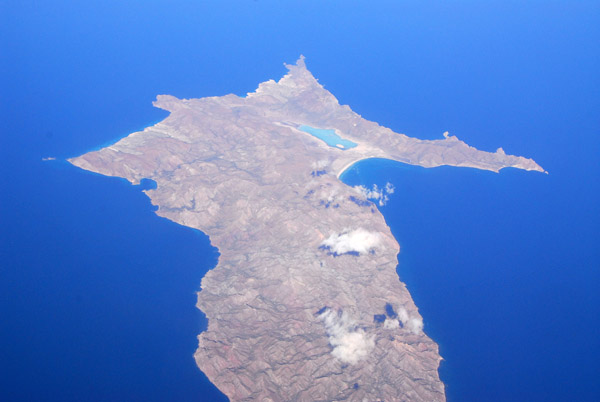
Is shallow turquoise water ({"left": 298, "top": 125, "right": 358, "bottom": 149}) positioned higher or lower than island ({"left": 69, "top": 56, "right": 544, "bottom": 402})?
higher

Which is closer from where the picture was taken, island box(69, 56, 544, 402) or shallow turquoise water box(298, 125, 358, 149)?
island box(69, 56, 544, 402)

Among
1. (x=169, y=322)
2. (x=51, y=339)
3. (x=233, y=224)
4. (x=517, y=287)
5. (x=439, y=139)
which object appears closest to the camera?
(x=51, y=339)

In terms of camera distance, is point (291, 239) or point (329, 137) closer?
point (291, 239)

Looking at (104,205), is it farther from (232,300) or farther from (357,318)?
(357,318)

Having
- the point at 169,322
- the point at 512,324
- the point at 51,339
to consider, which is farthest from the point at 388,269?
the point at 51,339

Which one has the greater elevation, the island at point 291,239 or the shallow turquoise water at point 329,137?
Answer: the shallow turquoise water at point 329,137

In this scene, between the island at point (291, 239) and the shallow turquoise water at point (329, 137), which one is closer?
the island at point (291, 239)

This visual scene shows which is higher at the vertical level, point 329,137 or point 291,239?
point 329,137

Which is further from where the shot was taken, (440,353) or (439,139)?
(439,139)
